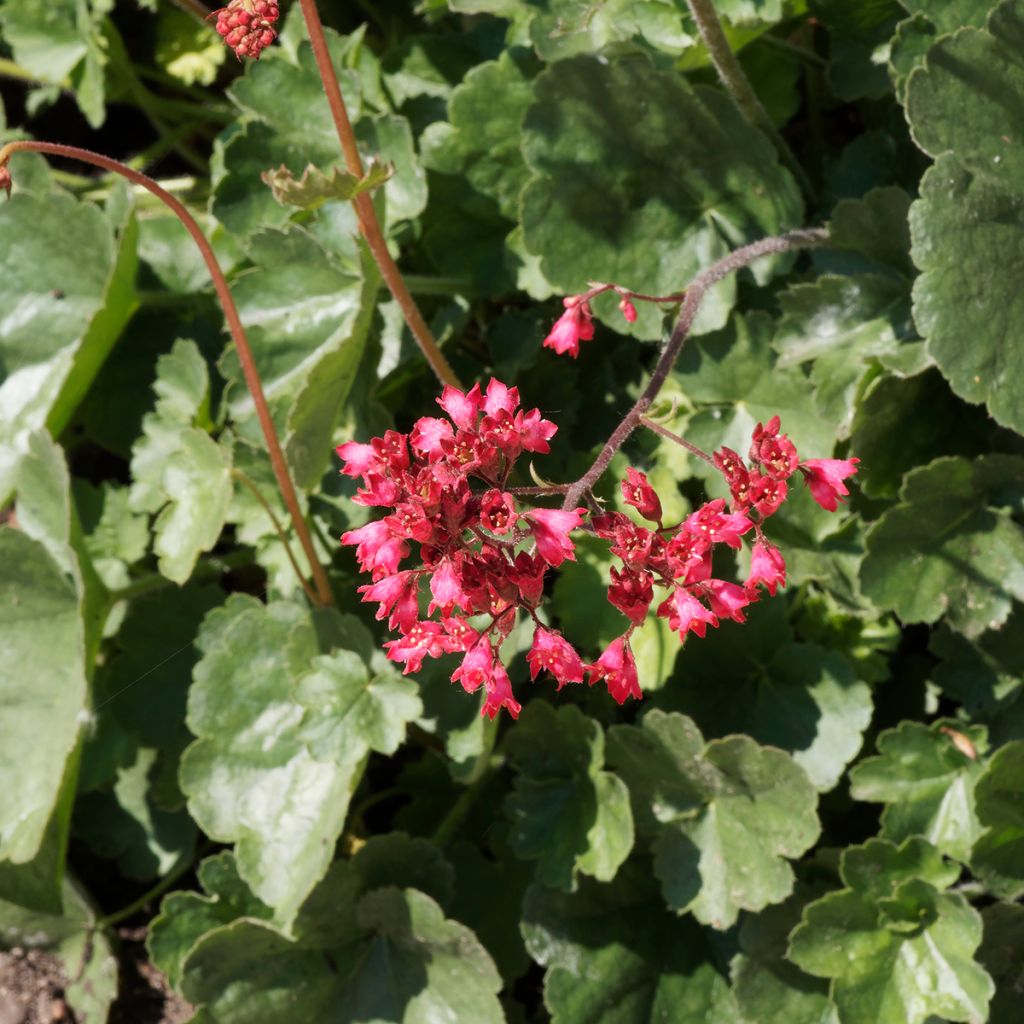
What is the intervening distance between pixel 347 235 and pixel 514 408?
1.17 m

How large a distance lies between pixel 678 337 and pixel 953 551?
0.77 meters

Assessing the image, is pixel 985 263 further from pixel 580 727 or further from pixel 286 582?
pixel 286 582

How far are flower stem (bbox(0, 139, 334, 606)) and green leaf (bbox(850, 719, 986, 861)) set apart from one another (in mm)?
1165

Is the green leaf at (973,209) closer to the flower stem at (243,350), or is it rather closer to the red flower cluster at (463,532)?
the red flower cluster at (463,532)

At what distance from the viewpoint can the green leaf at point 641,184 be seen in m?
2.52

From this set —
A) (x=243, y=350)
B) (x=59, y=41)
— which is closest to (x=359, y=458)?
(x=243, y=350)

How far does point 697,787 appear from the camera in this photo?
254cm

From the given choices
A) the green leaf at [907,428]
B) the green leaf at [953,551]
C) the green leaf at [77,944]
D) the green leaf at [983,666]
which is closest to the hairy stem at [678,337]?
the green leaf at [907,428]

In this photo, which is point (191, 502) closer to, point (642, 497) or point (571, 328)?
point (571, 328)

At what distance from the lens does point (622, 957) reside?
104 inches

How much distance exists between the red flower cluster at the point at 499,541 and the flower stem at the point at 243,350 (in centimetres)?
60

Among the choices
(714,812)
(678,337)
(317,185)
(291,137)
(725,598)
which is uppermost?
(317,185)

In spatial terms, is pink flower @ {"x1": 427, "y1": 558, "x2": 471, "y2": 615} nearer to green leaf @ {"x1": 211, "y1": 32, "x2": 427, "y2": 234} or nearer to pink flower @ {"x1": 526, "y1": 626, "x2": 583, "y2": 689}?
pink flower @ {"x1": 526, "y1": 626, "x2": 583, "y2": 689}

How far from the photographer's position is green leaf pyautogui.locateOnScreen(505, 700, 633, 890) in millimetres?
2463
